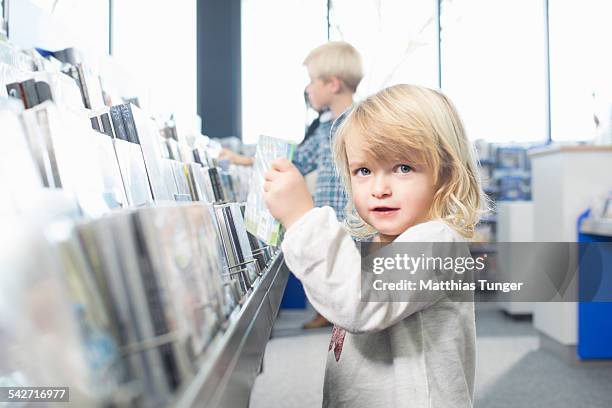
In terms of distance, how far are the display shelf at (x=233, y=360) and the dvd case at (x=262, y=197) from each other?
9 centimetres

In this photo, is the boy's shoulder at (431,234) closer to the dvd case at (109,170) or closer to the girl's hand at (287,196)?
the girl's hand at (287,196)

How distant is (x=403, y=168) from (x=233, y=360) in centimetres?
47

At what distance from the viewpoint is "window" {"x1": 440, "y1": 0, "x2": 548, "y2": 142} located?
6832 millimetres

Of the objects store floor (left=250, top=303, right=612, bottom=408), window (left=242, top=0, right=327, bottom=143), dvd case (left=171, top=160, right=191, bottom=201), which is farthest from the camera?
window (left=242, top=0, right=327, bottom=143)

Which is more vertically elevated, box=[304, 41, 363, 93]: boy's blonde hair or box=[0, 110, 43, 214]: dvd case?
box=[304, 41, 363, 93]: boy's blonde hair

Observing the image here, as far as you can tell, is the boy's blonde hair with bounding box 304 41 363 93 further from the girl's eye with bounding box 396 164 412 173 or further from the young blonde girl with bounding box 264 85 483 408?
the girl's eye with bounding box 396 164 412 173

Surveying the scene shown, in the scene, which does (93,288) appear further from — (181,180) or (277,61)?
(277,61)

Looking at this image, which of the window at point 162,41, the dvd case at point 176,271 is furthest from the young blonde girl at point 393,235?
the window at point 162,41

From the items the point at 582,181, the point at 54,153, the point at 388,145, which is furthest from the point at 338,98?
the point at 54,153

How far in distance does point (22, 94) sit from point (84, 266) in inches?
22.8

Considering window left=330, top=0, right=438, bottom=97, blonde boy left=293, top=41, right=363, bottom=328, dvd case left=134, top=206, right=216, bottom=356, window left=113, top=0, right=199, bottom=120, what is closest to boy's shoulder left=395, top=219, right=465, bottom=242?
dvd case left=134, top=206, right=216, bottom=356

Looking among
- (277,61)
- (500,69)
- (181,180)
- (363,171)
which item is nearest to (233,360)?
(363,171)

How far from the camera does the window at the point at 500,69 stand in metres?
6.83

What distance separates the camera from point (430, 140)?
0.91m
